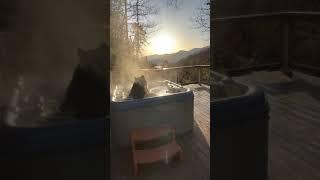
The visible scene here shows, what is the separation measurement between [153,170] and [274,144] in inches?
20.9

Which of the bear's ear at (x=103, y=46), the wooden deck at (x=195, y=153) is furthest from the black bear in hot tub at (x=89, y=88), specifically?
the wooden deck at (x=195, y=153)

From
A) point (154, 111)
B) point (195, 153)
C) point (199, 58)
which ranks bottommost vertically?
point (195, 153)

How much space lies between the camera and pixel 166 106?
1182mm

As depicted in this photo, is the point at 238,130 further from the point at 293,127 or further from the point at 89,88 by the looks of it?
the point at 89,88

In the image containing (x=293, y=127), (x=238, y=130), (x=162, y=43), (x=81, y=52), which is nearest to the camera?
(x=81, y=52)

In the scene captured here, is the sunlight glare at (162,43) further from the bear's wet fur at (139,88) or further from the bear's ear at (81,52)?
the bear's ear at (81,52)

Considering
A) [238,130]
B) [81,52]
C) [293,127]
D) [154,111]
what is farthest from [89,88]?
[293,127]

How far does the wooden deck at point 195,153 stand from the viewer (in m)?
1.19

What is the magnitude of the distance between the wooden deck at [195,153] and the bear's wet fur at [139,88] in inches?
7.1

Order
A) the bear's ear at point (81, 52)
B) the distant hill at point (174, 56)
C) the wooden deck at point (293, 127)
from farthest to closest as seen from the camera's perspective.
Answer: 1. the wooden deck at point (293, 127)
2. the distant hill at point (174, 56)
3. the bear's ear at point (81, 52)

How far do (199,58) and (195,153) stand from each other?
340 mm

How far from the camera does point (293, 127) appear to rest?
1433mm

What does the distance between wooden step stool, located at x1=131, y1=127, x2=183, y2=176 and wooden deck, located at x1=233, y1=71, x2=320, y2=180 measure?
43cm

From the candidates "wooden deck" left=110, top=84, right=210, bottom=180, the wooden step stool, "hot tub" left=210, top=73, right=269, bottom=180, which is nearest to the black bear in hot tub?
the wooden step stool
